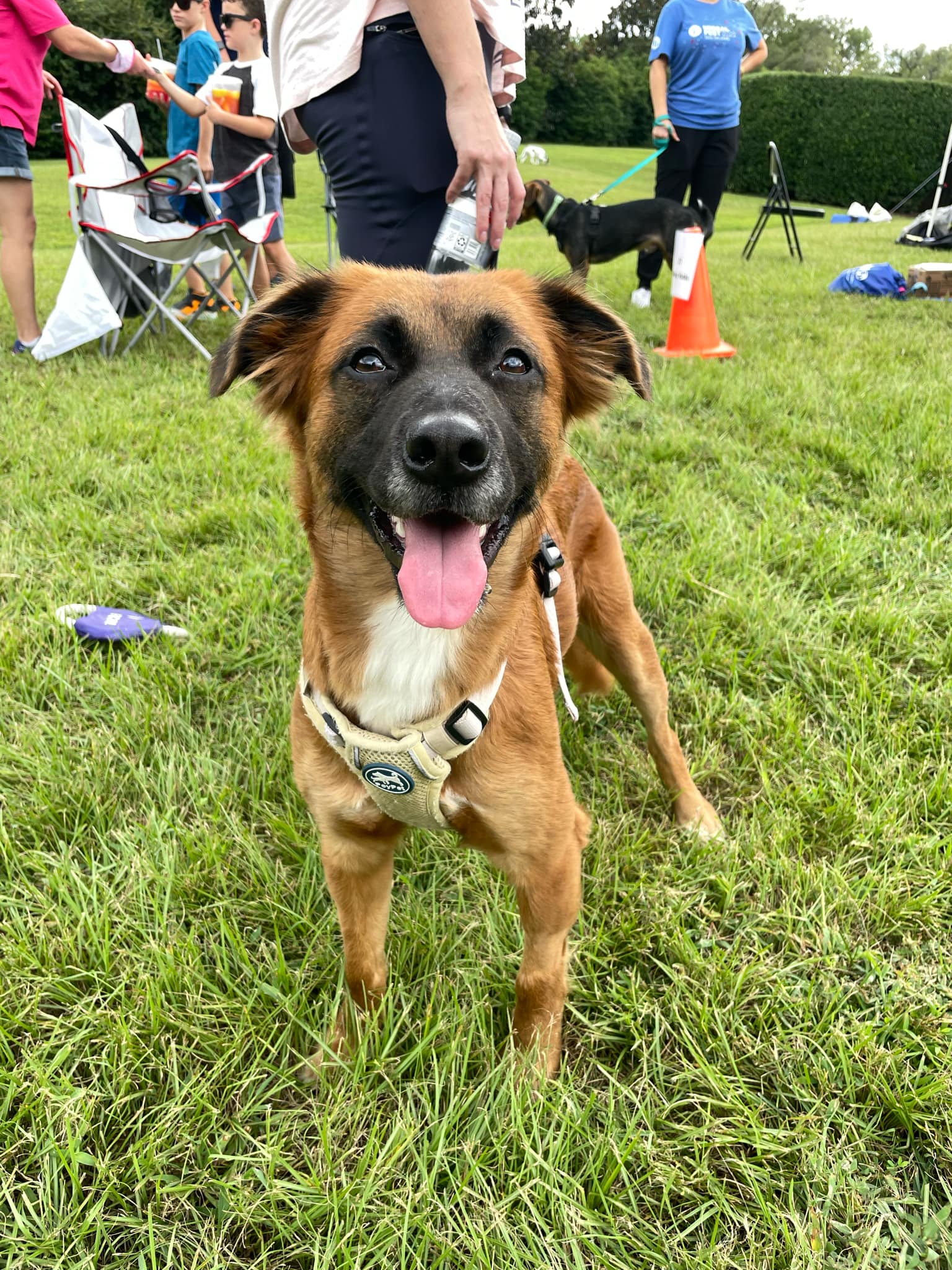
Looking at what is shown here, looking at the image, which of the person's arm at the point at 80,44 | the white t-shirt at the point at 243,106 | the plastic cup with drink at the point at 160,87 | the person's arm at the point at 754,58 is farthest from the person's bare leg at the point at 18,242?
the person's arm at the point at 754,58

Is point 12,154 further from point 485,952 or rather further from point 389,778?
point 485,952

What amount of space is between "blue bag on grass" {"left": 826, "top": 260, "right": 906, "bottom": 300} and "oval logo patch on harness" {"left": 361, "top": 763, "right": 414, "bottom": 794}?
9619 mm

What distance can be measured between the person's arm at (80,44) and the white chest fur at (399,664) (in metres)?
5.73

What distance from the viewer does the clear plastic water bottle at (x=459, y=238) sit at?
6.44ft

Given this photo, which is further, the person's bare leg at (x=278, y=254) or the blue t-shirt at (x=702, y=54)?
the person's bare leg at (x=278, y=254)

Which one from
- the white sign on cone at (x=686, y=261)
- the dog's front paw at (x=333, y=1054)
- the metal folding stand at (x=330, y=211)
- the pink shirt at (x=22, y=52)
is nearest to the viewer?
the dog's front paw at (x=333, y=1054)

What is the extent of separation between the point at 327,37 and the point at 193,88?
743 centimetres

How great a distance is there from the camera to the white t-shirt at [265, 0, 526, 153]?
6.51ft

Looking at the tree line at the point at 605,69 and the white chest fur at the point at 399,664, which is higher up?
the tree line at the point at 605,69

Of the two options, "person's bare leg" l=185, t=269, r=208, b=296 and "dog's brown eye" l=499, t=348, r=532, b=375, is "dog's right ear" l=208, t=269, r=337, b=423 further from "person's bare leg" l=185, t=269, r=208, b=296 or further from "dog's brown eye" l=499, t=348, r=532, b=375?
"person's bare leg" l=185, t=269, r=208, b=296

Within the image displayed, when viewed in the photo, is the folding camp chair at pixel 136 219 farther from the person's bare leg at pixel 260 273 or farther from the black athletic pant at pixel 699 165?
the black athletic pant at pixel 699 165

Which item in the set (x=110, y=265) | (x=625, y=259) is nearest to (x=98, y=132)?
(x=110, y=265)

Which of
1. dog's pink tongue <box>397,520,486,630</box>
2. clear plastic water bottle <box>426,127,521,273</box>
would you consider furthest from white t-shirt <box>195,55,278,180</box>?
dog's pink tongue <box>397,520,486,630</box>

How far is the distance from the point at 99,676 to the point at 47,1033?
124cm
